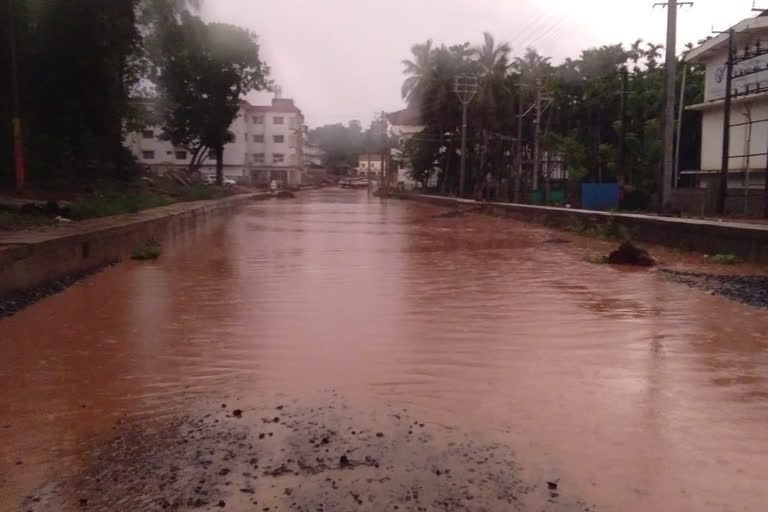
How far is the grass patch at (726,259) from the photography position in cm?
1313

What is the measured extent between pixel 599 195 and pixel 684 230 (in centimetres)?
1822

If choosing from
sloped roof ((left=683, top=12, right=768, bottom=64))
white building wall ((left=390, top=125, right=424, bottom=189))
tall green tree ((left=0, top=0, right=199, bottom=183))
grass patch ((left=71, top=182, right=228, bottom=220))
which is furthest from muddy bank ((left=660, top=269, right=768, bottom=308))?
white building wall ((left=390, top=125, right=424, bottom=189))

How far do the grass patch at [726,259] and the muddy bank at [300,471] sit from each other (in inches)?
412

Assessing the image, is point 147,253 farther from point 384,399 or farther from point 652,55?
point 652,55

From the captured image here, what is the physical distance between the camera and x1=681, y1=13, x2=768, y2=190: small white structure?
29.7 m

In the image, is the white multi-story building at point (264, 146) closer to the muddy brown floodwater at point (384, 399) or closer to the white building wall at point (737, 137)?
the white building wall at point (737, 137)

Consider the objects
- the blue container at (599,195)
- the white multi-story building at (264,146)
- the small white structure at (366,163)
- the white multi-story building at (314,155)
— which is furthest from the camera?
the small white structure at (366,163)

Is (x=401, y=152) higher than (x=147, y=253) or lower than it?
higher

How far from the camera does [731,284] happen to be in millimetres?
10781

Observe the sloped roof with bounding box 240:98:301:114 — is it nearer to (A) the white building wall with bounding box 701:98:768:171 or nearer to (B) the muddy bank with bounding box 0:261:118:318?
(A) the white building wall with bounding box 701:98:768:171

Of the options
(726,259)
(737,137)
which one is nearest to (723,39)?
(737,137)

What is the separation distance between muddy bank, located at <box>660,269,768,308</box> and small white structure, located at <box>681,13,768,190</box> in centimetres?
1824

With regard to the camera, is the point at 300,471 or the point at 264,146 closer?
the point at 300,471

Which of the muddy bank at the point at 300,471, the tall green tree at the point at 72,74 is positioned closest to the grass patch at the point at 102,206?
the tall green tree at the point at 72,74
